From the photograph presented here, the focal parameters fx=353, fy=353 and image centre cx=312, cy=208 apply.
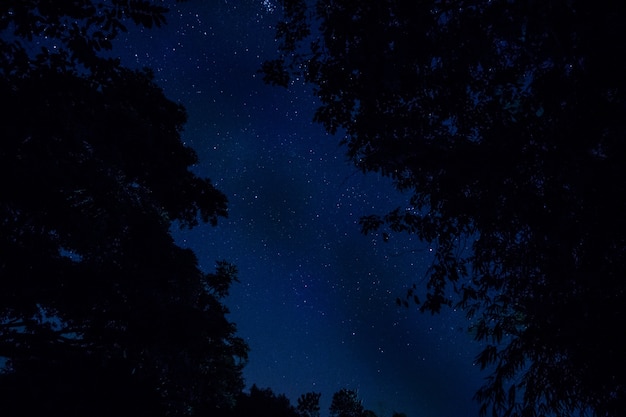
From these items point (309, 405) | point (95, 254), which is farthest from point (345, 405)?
point (95, 254)

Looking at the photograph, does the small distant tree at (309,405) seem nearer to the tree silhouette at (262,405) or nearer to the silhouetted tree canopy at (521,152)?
the tree silhouette at (262,405)

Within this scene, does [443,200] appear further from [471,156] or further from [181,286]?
[181,286]

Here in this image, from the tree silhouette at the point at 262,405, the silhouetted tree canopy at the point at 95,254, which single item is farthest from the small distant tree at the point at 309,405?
the silhouetted tree canopy at the point at 95,254

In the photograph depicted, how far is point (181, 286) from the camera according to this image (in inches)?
274

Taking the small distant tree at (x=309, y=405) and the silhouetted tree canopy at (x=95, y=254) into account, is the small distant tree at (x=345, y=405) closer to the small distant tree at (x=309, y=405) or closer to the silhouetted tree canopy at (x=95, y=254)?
the small distant tree at (x=309, y=405)

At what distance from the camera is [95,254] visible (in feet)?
18.8

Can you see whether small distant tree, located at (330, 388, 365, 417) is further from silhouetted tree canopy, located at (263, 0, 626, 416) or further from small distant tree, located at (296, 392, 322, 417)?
silhouetted tree canopy, located at (263, 0, 626, 416)

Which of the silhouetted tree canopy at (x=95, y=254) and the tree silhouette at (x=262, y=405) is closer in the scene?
the silhouetted tree canopy at (x=95, y=254)

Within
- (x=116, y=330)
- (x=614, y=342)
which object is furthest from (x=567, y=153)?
(x=116, y=330)

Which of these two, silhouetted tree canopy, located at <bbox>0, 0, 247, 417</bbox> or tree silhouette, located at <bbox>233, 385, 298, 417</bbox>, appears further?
tree silhouette, located at <bbox>233, 385, 298, 417</bbox>

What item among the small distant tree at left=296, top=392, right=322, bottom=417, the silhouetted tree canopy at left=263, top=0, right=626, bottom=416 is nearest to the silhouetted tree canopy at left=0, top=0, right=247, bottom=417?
the silhouetted tree canopy at left=263, top=0, right=626, bottom=416

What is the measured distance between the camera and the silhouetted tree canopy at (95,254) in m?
4.06

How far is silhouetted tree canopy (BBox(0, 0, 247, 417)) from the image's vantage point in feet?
13.3

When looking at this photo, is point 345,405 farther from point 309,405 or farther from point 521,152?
point 521,152
